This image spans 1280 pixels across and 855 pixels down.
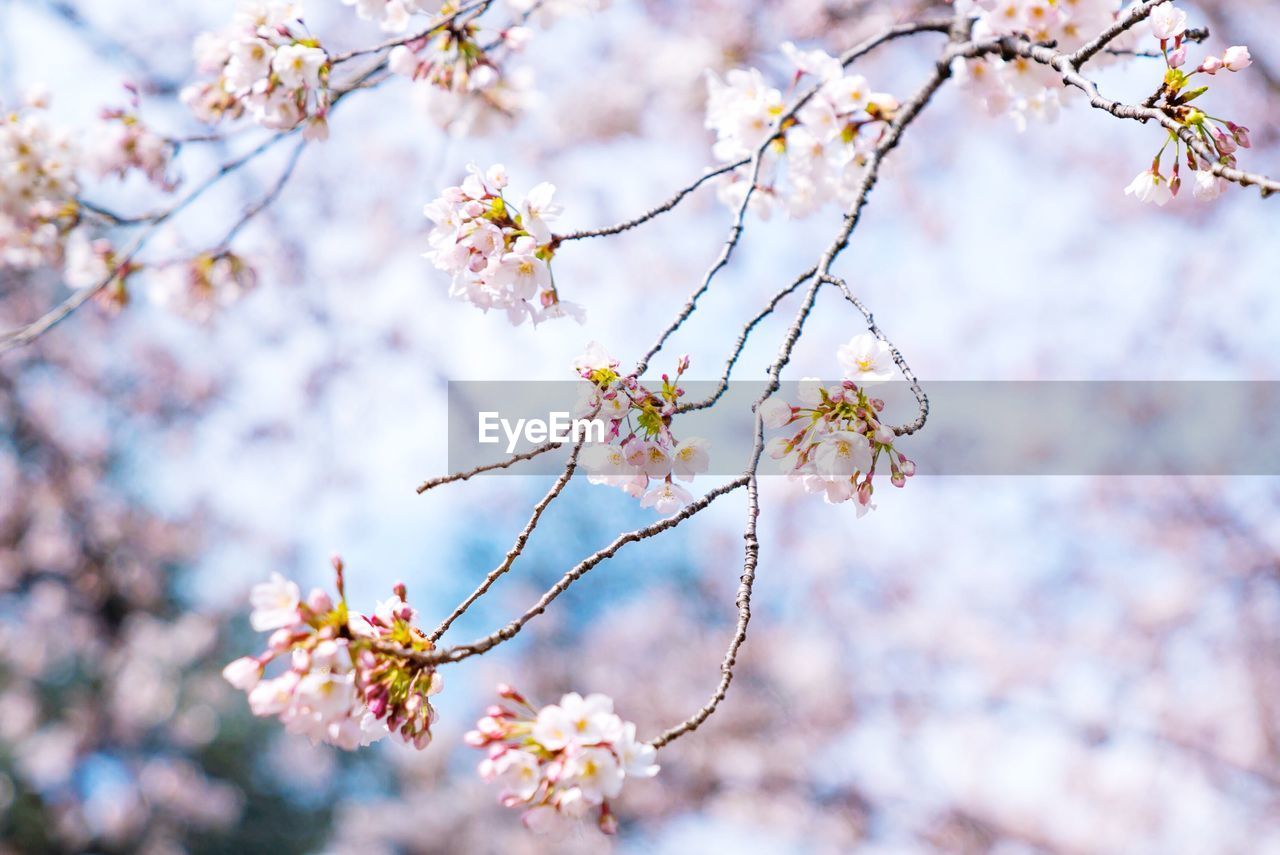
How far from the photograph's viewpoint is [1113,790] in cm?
617

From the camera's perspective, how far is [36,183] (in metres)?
→ 2.21

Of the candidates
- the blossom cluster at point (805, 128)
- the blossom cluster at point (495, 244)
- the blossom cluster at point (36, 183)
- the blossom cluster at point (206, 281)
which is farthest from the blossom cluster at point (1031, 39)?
the blossom cluster at point (36, 183)

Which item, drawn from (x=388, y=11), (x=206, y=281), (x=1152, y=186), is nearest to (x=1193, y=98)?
(x=1152, y=186)

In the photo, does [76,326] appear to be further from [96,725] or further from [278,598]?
[278,598]

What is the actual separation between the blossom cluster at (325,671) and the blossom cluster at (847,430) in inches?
20.3

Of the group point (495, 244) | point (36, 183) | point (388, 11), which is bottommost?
point (495, 244)

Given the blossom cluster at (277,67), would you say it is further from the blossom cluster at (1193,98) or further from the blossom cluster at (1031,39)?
the blossom cluster at (1193,98)

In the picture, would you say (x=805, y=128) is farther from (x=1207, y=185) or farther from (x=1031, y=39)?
(x=1207, y=185)

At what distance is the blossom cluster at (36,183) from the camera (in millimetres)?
Result: 2178

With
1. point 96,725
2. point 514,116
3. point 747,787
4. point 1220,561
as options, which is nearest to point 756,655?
point 747,787

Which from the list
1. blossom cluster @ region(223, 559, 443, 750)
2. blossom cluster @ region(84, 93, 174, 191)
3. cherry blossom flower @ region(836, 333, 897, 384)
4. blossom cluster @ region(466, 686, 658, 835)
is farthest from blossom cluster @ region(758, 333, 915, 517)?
blossom cluster @ region(84, 93, 174, 191)

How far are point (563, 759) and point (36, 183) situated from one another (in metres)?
2.07

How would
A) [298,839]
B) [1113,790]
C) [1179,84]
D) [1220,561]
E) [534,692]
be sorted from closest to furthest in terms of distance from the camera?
[1179,84] → [1220,561] → [1113,790] → [534,692] → [298,839]

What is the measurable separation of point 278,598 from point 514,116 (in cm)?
149
